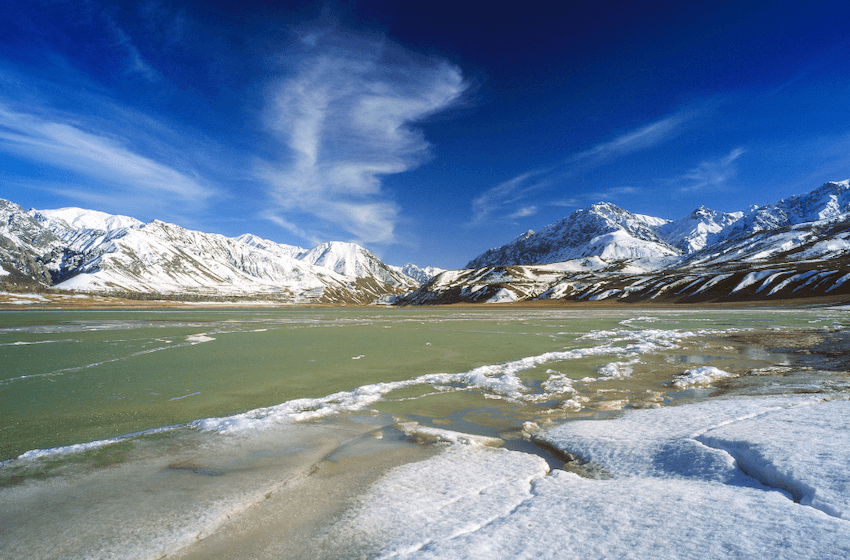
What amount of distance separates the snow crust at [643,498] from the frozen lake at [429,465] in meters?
0.03

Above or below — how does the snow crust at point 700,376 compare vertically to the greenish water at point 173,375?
above

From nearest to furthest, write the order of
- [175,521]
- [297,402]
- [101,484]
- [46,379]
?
[175,521], [101,484], [297,402], [46,379]

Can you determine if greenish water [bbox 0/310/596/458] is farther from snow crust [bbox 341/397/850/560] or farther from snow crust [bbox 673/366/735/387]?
snow crust [bbox 673/366/735/387]

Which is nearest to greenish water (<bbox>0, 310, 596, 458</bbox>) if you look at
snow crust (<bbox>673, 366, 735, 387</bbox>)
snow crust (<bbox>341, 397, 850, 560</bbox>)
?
snow crust (<bbox>341, 397, 850, 560</bbox>)

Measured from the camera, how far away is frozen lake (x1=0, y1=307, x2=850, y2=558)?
4160 millimetres

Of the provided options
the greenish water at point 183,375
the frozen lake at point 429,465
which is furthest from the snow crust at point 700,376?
the greenish water at point 183,375

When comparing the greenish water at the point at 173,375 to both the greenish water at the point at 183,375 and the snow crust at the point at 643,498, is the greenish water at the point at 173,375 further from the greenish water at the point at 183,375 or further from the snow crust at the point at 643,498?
the snow crust at the point at 643,498

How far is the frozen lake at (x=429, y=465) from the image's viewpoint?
13.6 ft

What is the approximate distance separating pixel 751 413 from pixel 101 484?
1175cm

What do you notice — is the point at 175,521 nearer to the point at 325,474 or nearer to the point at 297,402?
the point at 325,474

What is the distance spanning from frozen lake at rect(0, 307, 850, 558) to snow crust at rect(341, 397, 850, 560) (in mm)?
28

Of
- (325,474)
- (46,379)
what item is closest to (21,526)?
(325,474)

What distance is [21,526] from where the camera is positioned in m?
4.90

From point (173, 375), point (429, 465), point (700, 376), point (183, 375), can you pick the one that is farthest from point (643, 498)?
point (173, 375)
